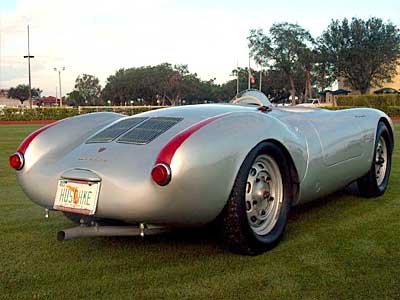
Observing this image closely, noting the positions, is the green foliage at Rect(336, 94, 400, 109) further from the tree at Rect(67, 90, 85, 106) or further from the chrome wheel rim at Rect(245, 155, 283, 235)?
the tree at Rect(67, 90, 85, 106)

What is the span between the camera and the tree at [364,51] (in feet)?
192

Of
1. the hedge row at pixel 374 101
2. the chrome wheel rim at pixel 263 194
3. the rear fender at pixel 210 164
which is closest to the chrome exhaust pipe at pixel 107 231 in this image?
the rear fender at pixel 210 164

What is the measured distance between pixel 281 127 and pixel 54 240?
1.83 meters

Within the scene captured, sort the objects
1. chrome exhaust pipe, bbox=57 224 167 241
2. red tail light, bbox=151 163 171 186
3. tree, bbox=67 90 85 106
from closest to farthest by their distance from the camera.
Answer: red tail light, bbox=151 163 171 186
chrome exhaust pipe, bbox=57 224 167 241
tree, bbox=67 90 85 106

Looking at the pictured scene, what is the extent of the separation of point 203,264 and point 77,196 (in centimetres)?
86

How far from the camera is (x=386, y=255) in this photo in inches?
131

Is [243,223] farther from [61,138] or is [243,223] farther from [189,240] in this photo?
[61,138]

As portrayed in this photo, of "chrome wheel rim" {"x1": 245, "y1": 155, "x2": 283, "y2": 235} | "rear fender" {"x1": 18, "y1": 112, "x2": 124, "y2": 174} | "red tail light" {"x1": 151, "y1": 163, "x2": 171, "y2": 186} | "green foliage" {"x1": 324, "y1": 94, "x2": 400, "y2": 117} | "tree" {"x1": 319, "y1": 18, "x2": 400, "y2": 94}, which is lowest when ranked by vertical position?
"chrome wheel rim" {"x1": 245, "y1": 155, "x2": 283, "y2": 235}

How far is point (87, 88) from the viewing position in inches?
4412

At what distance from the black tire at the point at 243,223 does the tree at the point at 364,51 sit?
191ft

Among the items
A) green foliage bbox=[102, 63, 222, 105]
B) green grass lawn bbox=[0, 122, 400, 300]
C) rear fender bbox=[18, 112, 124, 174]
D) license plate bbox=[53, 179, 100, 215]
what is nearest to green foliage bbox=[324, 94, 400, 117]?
green grass lawn bbox=[0, 122, 400, 300]

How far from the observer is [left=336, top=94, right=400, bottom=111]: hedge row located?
120ft

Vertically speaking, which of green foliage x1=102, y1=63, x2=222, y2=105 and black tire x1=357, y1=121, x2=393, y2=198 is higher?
green foliage x1=102, y1=63, x2=222, y2=105

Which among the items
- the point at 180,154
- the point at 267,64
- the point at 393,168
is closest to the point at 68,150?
the point at 180,154
